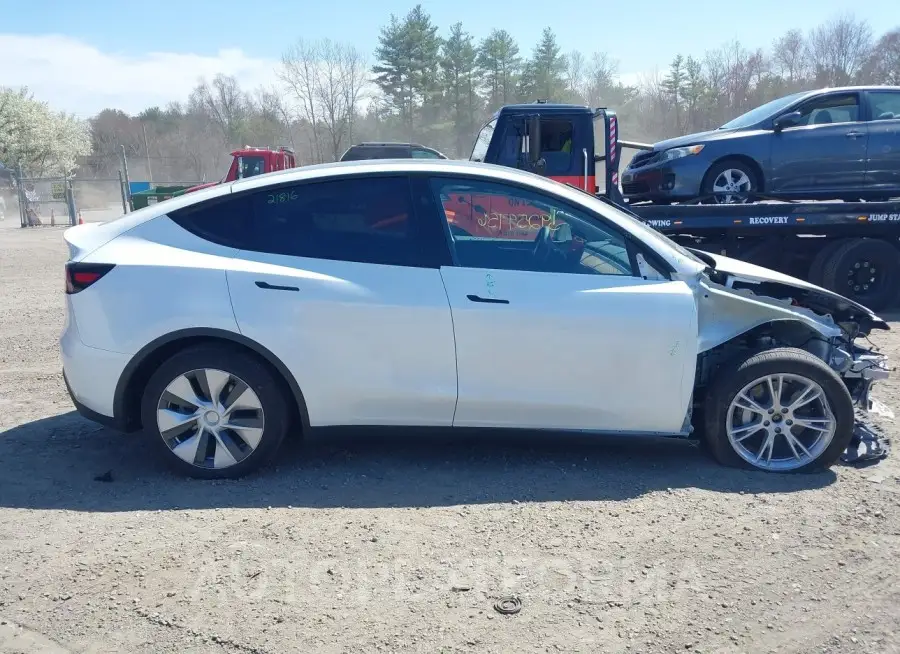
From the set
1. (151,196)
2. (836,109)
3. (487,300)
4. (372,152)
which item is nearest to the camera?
(487,300)

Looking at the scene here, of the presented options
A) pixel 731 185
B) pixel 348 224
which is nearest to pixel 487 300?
pixel 348 224

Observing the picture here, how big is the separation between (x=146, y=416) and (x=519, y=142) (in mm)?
6745

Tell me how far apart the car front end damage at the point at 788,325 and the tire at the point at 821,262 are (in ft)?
14.7

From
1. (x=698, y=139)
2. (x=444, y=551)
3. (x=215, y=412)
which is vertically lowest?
(x=444, y=551)

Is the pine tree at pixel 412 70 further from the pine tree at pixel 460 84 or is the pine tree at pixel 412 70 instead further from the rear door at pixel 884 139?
the rear door at pixel 884 139

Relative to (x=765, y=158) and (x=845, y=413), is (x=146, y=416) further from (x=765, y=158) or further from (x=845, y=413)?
(x=765, y=158)

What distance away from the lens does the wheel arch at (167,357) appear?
402cm

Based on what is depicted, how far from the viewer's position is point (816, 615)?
2961mm

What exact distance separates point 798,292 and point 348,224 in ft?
9.27

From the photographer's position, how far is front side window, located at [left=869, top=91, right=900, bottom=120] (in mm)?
9094

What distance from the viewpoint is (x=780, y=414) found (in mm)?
4266

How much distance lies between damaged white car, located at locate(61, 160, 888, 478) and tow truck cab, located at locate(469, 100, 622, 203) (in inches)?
217

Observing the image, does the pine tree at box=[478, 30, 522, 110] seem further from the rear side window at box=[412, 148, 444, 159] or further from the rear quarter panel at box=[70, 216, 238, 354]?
the rear quarter panel at box=[70, 216, 238, 354]

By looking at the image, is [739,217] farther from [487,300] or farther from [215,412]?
[215,412]
